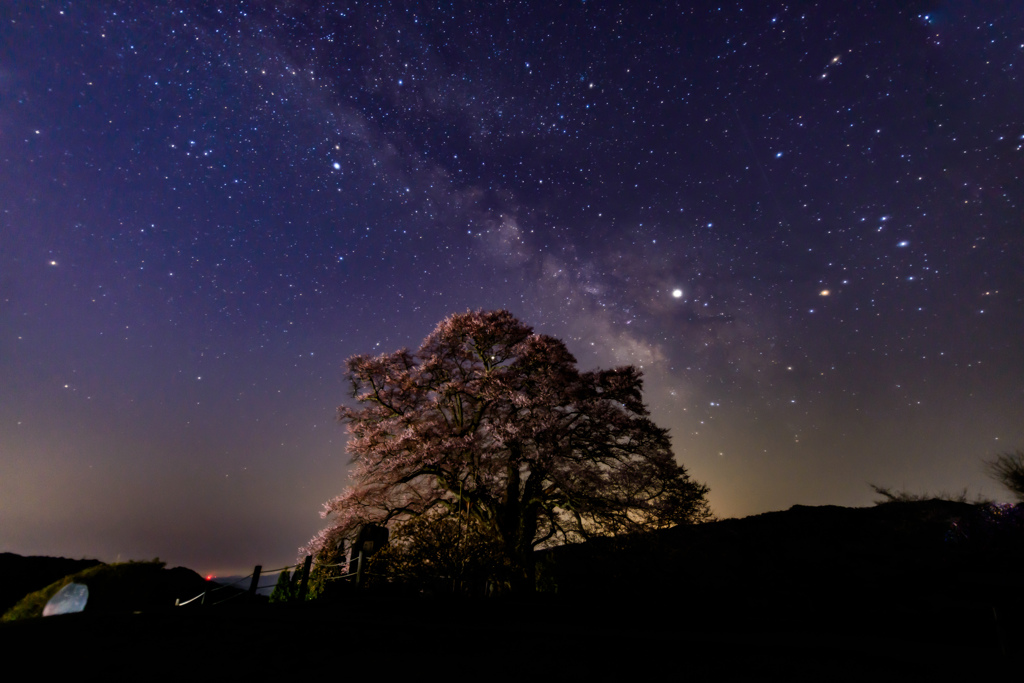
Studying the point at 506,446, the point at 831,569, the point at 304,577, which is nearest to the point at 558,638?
the point at 506,446

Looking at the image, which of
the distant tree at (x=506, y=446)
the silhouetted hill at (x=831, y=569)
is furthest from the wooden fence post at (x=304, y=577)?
the silhouetted hill at (x=831, y=569)

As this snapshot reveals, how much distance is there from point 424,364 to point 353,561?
7424mm

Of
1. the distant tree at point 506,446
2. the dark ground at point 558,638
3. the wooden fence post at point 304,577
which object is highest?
the distant tree at point 506,446

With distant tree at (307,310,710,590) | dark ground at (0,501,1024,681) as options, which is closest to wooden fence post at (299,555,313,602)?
distant tree at (307,310,710,590)

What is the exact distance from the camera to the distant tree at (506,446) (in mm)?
14172

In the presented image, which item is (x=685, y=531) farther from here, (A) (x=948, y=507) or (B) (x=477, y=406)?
(A) (x=948, y=507)

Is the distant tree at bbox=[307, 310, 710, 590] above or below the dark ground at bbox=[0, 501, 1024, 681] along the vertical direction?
above

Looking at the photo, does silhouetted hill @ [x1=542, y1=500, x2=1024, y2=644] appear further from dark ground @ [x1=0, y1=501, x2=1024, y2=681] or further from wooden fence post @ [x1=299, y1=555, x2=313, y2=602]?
wooden fence post @ [x1=299, y1=555, x2=313, y2=602]

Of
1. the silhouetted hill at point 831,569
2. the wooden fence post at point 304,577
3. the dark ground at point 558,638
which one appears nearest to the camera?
the dark ground at point 558,638

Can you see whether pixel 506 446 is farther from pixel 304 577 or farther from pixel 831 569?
pixel 831 569

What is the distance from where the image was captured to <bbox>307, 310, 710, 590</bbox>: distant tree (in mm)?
14172

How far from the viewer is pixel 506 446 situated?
14.1 meters

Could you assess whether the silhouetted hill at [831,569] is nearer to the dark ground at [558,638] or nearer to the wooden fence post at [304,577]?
the dark ground at [558,638]

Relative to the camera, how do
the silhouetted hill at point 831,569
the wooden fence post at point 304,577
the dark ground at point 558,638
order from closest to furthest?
the dark ground at point 558,638
the silhouetted hill at point 831,569
the wooden fence post at point 304,577
